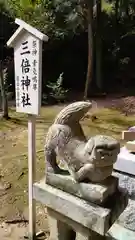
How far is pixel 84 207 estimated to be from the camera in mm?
1674

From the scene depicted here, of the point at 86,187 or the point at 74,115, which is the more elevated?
the point at 74,115

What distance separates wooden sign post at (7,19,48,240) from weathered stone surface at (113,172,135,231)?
2.39ft

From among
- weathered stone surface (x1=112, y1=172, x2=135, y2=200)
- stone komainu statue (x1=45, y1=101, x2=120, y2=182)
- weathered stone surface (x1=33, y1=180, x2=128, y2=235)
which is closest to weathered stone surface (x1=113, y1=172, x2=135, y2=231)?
weathered stone surface (x1=112, y1=172, x2=135, y2=200)

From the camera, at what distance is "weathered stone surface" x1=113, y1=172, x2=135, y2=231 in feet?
7.99

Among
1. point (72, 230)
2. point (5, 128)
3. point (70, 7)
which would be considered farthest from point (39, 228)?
point (70, 7)

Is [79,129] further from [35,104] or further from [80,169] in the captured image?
[35,104]

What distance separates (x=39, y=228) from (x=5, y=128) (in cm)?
293

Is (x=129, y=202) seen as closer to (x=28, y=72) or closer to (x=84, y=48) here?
(x=28, y=72)

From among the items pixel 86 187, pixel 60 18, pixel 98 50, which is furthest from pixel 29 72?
pixel 98 50

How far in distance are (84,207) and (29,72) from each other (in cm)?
123

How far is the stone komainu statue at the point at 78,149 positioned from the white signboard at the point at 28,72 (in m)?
0.67

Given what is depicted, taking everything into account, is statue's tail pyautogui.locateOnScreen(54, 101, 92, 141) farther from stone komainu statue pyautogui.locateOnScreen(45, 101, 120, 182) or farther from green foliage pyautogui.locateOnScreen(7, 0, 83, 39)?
green foliage pyautogui.locateOnScreen(7, 0, 83, 39)

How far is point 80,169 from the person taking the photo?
5.56ft

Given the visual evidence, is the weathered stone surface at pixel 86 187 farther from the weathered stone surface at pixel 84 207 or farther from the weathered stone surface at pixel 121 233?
the weathered stone surface at pixel 121 233
